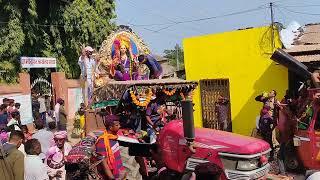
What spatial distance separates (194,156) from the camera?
22.0 ft

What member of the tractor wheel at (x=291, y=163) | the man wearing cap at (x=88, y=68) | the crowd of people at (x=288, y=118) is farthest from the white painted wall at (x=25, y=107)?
the tractor wheel at (x=291, y=163)

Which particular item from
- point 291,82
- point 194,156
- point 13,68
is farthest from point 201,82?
point 194,156

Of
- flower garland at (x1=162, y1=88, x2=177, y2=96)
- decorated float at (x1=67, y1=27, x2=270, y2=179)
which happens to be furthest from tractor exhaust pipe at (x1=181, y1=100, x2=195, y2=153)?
flower garland at (x1=162, y1=88, x2=177, y2=96)

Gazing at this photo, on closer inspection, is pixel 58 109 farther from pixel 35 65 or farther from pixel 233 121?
pixel 233 121

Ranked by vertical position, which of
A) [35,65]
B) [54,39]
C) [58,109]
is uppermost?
[54,39]

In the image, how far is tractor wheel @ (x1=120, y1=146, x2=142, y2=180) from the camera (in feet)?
24.6

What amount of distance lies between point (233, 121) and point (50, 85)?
859 centimetres

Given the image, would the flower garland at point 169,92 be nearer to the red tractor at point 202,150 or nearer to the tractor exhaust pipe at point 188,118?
the red tractor at point 202,150

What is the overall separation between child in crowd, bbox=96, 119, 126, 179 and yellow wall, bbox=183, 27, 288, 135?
9981 mm

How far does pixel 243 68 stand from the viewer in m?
A: 16.1

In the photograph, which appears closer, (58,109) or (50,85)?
(58,109)

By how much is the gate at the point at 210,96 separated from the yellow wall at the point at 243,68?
0.63ft

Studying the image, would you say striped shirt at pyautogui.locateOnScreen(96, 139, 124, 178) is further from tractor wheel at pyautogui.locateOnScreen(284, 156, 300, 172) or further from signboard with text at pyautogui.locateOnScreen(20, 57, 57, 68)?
signboard with text at pyautogui.locateOnScreen(20, 57, 57, 68)

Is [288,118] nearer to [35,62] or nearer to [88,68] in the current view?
[88,68]
